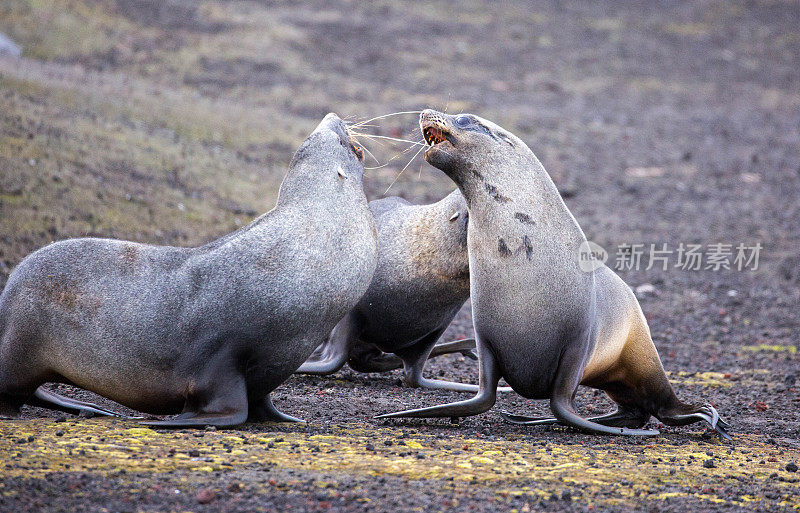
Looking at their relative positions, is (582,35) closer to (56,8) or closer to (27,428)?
(56,8)

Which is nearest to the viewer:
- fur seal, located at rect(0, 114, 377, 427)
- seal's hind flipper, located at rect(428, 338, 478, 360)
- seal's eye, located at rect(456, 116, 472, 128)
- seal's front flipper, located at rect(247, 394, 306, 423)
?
fur seal, located at rect(0, 114, 377, 427)

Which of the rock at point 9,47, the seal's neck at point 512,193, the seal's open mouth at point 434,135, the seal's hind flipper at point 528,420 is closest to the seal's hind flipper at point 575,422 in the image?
the seal's hind flipper at point 528,420

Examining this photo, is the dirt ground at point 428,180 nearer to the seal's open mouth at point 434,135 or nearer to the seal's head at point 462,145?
the seal's head at point 462,145

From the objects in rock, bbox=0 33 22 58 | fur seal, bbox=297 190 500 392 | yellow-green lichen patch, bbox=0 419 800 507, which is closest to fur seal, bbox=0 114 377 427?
yellow-green lichen patch, bbox=0 419 800 507

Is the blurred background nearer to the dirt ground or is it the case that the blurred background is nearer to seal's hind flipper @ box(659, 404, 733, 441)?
the dirt ground

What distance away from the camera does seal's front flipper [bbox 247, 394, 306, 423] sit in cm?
504

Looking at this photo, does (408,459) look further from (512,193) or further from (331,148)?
(331,148)

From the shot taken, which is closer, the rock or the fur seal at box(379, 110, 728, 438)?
the fur seal at box(379, 110, 728, 438)

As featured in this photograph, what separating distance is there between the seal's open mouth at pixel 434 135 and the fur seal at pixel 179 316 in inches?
36.0

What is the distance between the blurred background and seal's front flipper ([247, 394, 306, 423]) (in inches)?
113

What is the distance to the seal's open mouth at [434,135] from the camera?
5.54m

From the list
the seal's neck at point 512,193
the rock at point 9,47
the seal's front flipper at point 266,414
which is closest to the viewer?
the seal's front flipper at point 266,414
